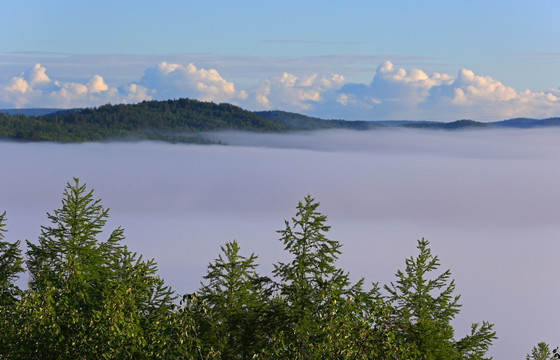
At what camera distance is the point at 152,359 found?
25688mm

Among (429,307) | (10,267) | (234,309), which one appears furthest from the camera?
(10,267)

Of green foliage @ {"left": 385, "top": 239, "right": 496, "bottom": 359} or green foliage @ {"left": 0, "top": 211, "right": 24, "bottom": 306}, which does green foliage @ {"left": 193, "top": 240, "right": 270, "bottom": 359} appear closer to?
green foliage @ {"left": 385, "top": 239, "right": 496, "bottom": 359}

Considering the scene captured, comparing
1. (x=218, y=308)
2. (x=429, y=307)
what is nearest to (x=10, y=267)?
(x=218, y=308)

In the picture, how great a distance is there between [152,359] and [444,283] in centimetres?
2304

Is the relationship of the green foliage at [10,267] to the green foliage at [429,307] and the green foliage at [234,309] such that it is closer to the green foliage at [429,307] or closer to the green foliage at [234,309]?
the green foliage at [234,309]

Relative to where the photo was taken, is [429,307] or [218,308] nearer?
[218,308]

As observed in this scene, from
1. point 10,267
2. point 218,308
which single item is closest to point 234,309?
point 218,308

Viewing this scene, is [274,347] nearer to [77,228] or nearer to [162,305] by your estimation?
[162,305]

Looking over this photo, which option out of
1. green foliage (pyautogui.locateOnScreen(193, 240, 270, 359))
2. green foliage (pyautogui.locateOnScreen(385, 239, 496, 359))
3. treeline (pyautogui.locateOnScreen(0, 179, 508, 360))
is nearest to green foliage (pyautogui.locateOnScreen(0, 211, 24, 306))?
treeline (pyautogui.locateOnScreen(0, 179, 508, 360))

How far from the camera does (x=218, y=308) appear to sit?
126ft

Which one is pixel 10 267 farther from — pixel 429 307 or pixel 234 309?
pixel 429 307

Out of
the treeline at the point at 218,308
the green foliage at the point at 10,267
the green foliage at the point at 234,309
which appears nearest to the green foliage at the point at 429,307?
the treeline at the point at 218,308

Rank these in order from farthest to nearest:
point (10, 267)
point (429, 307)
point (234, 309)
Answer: point (10, 267) → point (429, 307) → point (234, 309)

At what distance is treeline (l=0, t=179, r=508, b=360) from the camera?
23531mm
